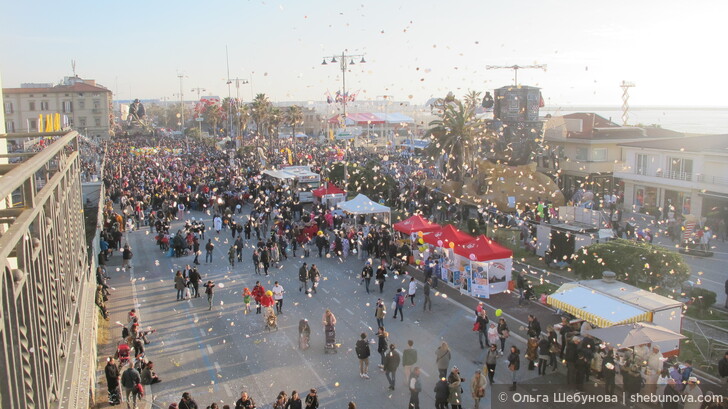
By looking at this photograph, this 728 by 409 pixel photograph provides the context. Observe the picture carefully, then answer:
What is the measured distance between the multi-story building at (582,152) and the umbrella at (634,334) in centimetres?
2710

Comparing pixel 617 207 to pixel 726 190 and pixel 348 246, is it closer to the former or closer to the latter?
pixel 726 190

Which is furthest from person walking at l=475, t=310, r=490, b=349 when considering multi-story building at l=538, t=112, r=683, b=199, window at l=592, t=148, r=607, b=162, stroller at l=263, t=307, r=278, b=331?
window at l=592, t=148, r=607, b=162

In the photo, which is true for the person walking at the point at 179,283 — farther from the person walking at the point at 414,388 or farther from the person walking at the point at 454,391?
the person walking at the point at 454,391

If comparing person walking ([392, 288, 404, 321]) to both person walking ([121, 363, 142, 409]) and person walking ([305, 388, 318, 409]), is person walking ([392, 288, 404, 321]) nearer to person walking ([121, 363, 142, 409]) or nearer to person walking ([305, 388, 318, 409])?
person walking ([305, 388, 318, 409])

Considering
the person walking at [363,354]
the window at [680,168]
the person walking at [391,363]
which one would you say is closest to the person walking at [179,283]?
the person walking at [363,354]

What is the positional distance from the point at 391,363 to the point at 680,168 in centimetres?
2684

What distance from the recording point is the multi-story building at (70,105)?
8031 centimetres

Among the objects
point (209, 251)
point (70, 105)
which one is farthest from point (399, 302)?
point (70, 105)

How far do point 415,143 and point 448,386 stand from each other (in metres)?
58.9

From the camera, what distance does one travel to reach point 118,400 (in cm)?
1205

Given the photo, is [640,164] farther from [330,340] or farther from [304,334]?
[304,334]

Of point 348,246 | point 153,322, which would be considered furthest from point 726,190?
point 153,322

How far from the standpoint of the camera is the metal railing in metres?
3.66

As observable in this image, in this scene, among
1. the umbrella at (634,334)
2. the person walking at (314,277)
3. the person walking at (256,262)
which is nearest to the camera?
the umbrella at (634,334)
